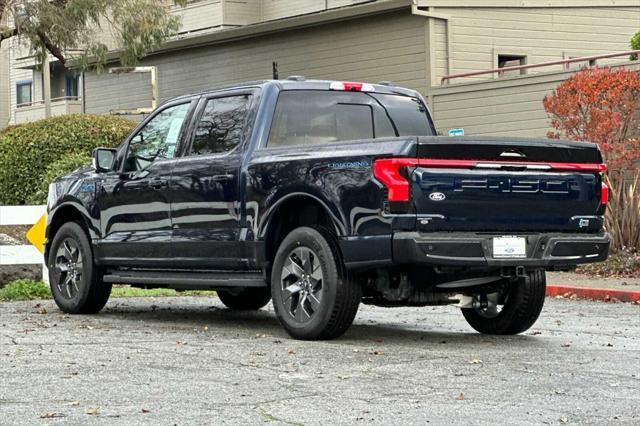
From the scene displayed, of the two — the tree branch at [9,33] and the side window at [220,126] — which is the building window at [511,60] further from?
the side window at [220,126]

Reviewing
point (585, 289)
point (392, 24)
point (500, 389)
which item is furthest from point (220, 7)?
point (500, 389)

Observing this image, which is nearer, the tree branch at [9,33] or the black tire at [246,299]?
the black tire at [246,299]

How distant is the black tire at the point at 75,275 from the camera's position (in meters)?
12.5

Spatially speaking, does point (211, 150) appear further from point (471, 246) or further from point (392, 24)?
point (392, 24)

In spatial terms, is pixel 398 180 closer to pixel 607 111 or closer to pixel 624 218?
pixel 624 218

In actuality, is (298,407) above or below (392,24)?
below

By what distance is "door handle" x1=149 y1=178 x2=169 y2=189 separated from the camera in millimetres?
11688

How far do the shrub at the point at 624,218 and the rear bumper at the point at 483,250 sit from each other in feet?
26.3

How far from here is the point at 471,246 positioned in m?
9.65

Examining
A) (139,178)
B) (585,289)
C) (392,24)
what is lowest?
(585,289)

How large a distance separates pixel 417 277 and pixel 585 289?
6129mm

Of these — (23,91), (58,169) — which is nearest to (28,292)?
(58,169)

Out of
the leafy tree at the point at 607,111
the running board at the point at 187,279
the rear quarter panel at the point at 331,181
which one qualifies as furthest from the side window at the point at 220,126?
the leafy tree at the point at 607,111

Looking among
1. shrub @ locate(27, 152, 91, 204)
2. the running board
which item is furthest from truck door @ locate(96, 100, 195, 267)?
shrub @ locate(27, 152, 91, 204)
